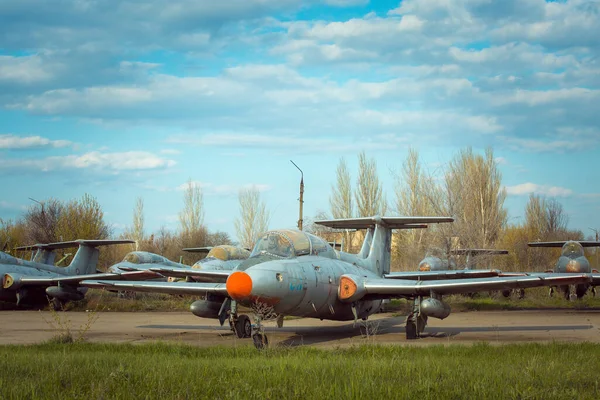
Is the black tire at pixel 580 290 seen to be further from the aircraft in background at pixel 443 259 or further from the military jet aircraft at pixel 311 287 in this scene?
the military jet aircraft at pixel 311 287

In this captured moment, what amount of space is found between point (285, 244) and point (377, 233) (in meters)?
5.84

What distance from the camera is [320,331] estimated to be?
17.9m

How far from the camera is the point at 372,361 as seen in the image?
8.95 m

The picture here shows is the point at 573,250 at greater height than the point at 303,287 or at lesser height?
greater

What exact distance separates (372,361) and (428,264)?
26006 millimetres

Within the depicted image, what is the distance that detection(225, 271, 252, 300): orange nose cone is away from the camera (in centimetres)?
1226

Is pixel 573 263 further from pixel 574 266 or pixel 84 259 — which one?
pixel 84 259

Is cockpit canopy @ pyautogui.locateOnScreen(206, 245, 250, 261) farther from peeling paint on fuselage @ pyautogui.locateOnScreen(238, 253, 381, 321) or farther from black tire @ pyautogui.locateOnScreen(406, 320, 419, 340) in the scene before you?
black tire @ pyautogui.locateOnScreen(406, 320, 419, 340)

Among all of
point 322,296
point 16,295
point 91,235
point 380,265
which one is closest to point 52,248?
point 16,295

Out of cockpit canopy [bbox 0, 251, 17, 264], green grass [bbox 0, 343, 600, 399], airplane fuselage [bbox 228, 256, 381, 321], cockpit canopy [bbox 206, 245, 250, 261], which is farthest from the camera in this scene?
cockpit canopy [bbox 0, 251, 17, 264]

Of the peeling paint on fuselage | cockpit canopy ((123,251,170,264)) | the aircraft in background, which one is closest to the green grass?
the peeling paint on fuselage

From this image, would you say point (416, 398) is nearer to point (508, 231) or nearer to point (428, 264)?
point (428, 264)

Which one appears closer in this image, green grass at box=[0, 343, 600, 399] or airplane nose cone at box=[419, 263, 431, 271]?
green grass at box=[0, 343, 600, 399]

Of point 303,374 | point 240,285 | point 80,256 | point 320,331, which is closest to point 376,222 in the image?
point 320,331
